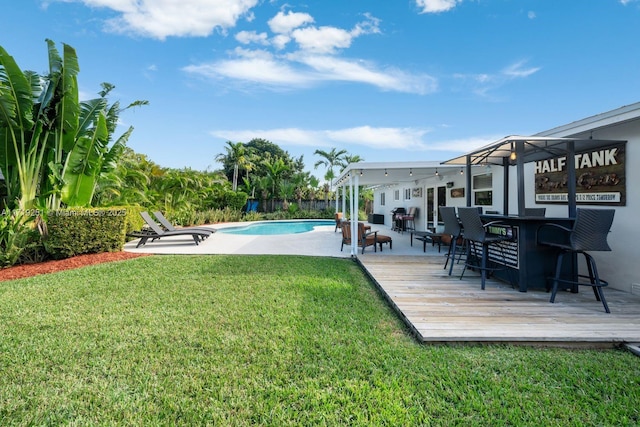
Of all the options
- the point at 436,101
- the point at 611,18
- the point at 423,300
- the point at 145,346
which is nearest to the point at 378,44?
the point at 436,101

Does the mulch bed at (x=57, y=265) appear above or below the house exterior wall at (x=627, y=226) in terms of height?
below

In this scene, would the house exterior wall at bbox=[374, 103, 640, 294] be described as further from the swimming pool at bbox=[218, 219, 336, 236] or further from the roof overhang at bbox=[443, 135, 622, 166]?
the swimming pool at bbox=[218, 219, 336, 236]

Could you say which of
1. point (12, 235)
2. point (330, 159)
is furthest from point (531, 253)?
point (330, 159)

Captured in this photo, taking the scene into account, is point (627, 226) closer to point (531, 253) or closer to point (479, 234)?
point (531, 253)

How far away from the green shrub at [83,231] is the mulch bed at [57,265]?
289 millimetres

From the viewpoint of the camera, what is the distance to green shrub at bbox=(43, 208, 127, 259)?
823cm

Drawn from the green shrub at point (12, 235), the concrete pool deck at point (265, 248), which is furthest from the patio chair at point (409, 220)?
the green shrub at point (12, 235)

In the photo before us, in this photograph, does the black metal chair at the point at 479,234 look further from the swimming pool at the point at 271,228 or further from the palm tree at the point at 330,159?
the palm tree at the point at 330,159

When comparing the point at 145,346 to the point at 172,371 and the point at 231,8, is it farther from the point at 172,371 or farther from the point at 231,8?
the point at 231,8

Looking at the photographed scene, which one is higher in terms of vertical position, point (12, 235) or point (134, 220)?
point (134, 220)

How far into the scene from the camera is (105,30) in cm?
1181

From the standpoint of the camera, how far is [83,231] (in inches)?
340

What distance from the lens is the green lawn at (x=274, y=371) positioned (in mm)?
2318

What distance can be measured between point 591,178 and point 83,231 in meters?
12.3
